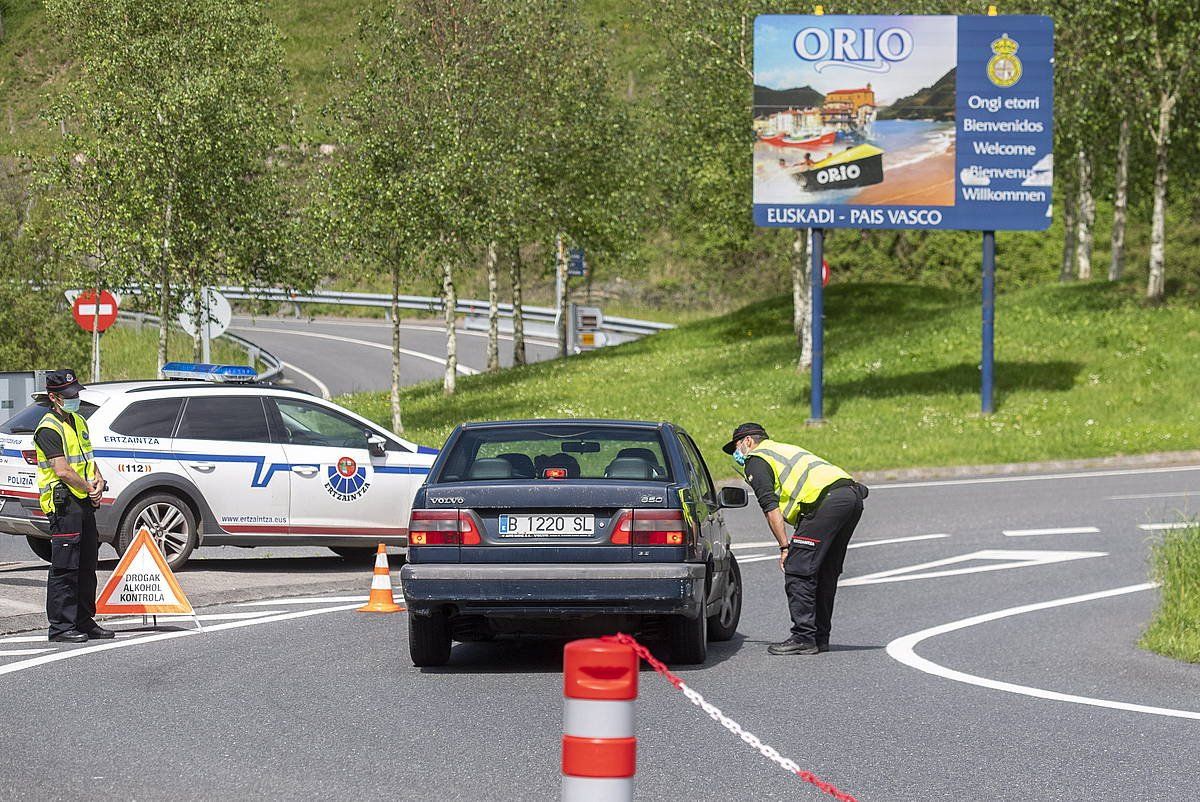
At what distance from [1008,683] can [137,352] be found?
132 ft

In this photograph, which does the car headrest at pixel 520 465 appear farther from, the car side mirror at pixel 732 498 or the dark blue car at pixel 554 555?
the car side mirror at pixel 732 498

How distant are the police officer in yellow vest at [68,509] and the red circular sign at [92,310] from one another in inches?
627

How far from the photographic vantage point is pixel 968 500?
856 inches

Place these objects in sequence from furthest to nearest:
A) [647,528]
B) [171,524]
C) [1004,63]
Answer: [1004,63]
[171,524]
[647,528]

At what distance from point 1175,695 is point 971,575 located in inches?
231

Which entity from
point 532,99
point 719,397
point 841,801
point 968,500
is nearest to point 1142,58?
point 719,397

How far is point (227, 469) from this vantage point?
15641 millimetres

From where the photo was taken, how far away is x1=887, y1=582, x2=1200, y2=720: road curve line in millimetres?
9133

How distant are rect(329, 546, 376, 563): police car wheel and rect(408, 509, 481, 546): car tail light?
22.5ft

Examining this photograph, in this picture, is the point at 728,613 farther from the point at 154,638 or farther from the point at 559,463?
the point at 154,638

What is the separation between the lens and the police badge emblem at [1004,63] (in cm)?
2997

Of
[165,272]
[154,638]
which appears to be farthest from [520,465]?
[165,272]

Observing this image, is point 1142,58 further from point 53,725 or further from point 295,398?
point 53,725

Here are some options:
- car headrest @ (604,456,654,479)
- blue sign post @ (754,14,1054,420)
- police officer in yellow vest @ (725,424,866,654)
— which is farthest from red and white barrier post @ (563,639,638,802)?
blue sign post @ (754,14,1054,420)
